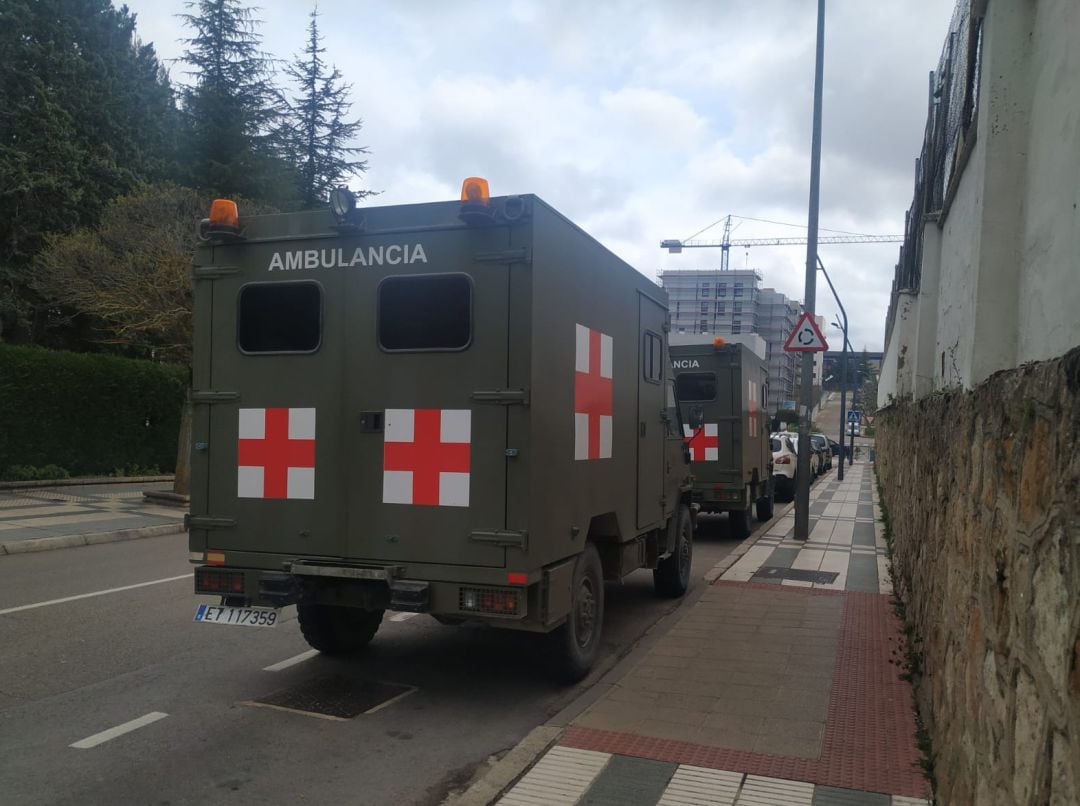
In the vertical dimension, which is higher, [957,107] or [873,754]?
[957,107]

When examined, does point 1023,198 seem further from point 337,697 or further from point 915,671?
point 337,697

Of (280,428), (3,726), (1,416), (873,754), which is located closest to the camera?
(873,754)

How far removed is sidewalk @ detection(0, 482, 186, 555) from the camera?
1209cm

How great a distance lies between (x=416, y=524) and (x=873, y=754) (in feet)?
9.51

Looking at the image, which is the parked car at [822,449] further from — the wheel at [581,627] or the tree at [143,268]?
the wheel at [581,627]

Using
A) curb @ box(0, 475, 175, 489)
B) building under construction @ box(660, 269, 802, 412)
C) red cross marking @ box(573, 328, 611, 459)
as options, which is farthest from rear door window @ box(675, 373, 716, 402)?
building under construction @ box(660, 269, 802, 412)

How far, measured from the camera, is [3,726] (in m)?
5.09

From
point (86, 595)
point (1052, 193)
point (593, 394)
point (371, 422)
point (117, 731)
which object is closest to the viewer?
point (1052, 193)

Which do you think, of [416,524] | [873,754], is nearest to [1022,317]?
[873,754]

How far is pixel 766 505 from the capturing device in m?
16.9

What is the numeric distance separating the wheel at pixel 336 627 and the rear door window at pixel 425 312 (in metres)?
2.16

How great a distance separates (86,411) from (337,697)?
57.5ft

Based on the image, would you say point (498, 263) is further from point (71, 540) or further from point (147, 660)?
point (71, 540)

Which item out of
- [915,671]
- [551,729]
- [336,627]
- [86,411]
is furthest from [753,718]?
[86,411]
